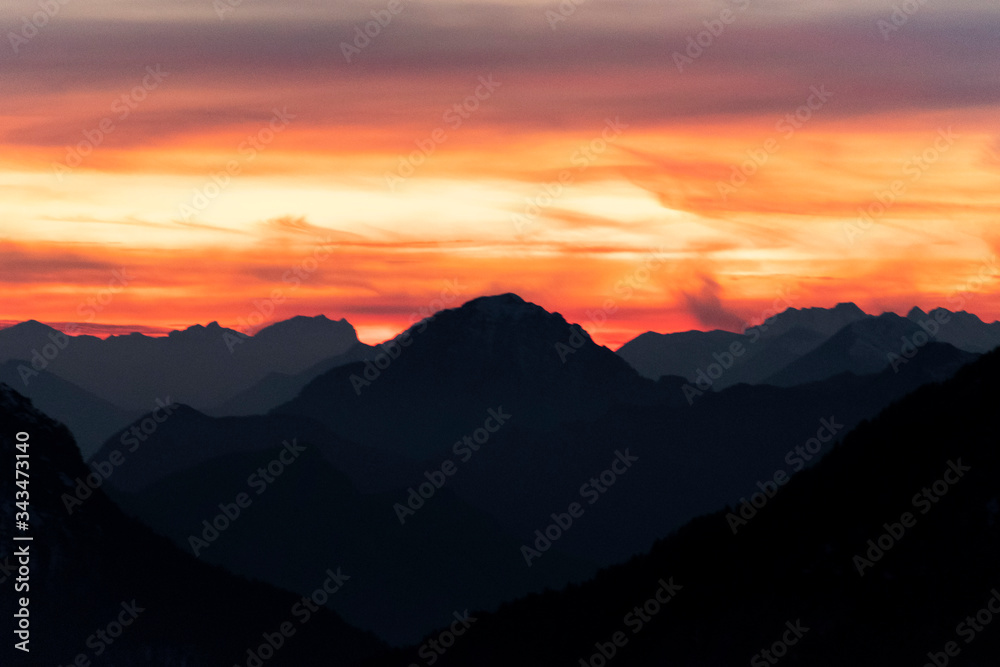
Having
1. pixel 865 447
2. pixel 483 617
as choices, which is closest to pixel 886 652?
pixel 865 447

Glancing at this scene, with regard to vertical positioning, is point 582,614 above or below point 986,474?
below

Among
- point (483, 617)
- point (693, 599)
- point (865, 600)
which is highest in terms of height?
point (865, 600)

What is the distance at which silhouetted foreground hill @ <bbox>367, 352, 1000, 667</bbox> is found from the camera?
12938cm

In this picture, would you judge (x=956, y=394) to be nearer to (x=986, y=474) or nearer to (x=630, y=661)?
(x=986, y=474)

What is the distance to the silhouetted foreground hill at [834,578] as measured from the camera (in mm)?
129375

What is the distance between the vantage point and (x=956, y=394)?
16888 cm

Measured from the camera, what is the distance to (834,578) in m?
143

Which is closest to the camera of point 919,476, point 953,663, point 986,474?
point 953,663

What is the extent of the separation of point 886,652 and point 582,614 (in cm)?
5392

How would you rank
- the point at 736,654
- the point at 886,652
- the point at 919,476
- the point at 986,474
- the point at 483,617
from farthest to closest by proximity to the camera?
the point at 483,617 → the point at 919,476 → the point at 986,474 → the point at 736,654 → the point at 886,652

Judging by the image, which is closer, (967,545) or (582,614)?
(967,545)

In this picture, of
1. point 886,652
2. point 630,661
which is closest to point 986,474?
point 886,652

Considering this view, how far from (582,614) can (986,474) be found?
56753 millimetres

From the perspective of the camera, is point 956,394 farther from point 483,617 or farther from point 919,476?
point 483,617
